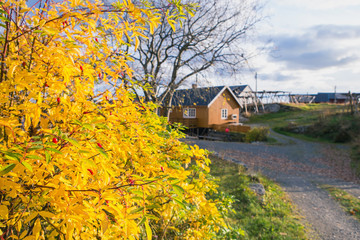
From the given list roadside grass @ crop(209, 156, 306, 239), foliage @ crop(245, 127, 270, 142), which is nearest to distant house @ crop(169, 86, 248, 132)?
foliage @ crop(245, 127, 270, 142)

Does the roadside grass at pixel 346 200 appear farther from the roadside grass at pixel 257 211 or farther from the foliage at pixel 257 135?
the foliage at pixel 257 135

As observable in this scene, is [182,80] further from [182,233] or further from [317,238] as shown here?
[182,233]

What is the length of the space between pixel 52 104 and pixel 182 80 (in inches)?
367

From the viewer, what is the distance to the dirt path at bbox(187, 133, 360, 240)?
18.0ft

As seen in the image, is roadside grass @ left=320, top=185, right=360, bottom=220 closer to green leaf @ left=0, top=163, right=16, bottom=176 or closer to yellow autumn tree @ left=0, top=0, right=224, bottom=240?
yellow autumn tree @ left=0, top=0, right=224, bottom=240

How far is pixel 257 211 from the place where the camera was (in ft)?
18.7

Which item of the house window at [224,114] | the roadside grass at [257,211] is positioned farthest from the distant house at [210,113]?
the roadside grass at [257,211]

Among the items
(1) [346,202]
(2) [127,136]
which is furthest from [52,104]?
(1) [346,202]

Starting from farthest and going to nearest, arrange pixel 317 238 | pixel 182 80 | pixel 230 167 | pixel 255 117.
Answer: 1. pixel 255 117
2. pixel 182 80
3. pixel 230 167
4. pixel 317 238

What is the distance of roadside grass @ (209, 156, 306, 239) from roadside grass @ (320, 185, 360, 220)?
5.04 ft

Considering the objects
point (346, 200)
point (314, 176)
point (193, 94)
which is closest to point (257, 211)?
point (346, 200)

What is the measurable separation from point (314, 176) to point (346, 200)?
2761 mm

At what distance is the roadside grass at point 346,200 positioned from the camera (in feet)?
20.7

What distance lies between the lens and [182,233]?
2.87m
